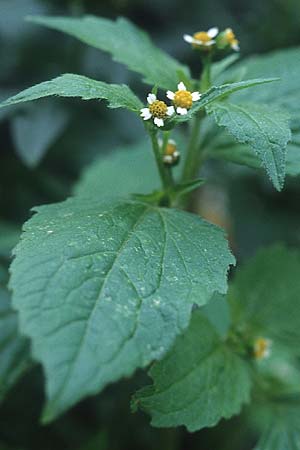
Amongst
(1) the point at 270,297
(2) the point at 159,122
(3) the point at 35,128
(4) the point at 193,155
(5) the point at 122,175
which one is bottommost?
(1) the point at 270,297

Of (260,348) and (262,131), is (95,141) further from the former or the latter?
(262,131)

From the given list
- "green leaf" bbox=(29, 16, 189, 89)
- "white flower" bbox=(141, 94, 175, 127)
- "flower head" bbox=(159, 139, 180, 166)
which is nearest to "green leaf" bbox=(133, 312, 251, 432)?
"flower head" bbox=(159, 139, 180, 166)

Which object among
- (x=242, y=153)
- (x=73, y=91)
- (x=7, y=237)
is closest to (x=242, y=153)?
(x=242, y=153)

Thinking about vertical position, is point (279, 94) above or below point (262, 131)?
below

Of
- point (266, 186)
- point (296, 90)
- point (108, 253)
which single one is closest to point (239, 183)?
point (266, 186)

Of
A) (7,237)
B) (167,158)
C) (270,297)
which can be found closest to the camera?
(167,158)

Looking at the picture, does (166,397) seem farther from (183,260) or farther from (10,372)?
(10,372)

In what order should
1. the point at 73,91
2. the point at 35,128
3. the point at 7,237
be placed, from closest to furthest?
the point at 73,91 → the point at 7,237 → the point at 35,128

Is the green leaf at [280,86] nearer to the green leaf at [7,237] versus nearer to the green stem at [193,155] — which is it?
the green stem at [193,155]
